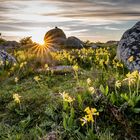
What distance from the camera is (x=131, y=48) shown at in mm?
16141

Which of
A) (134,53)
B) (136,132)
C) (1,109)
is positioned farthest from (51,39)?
(136,132)

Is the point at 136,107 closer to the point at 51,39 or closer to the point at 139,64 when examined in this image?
the point at 139,64

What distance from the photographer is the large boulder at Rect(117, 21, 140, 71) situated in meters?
15.3

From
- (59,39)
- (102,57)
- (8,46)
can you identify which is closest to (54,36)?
(59,39)

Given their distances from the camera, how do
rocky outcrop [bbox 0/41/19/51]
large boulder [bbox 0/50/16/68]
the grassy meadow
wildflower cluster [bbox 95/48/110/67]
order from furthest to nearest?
rocky outcrop [bbox 0/41/19/51] → large boulder [bbox 0/50/16/68] → wildflower cluster [bbox 95/48/110/67] → the grassy meadow

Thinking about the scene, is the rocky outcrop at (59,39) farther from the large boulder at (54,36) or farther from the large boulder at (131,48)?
the large boulder at (131,48)

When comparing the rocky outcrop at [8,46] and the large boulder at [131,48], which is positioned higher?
the large boulder at [131,48]

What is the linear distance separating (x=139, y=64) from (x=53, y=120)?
7.13 metres

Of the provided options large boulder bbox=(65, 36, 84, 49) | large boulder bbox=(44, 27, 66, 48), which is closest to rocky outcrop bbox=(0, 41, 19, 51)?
large boulder bbox=(65, 36, 84, 49)

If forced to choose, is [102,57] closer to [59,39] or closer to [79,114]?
[79,114]

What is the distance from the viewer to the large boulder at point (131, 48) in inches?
604

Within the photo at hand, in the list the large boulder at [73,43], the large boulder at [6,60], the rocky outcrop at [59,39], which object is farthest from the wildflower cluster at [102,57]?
the rocky outcrop at [59,39]

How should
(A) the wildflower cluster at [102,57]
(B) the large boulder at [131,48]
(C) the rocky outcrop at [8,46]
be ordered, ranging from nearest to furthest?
(B) the large boulder at [131,48]
(A) the wildflower cluster at [102,57]
(C) the rocky outcrop at [8,46]

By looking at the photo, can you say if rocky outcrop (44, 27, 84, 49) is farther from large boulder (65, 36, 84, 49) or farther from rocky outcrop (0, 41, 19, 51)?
rocky outcrop (0, 41, 19, 51)
